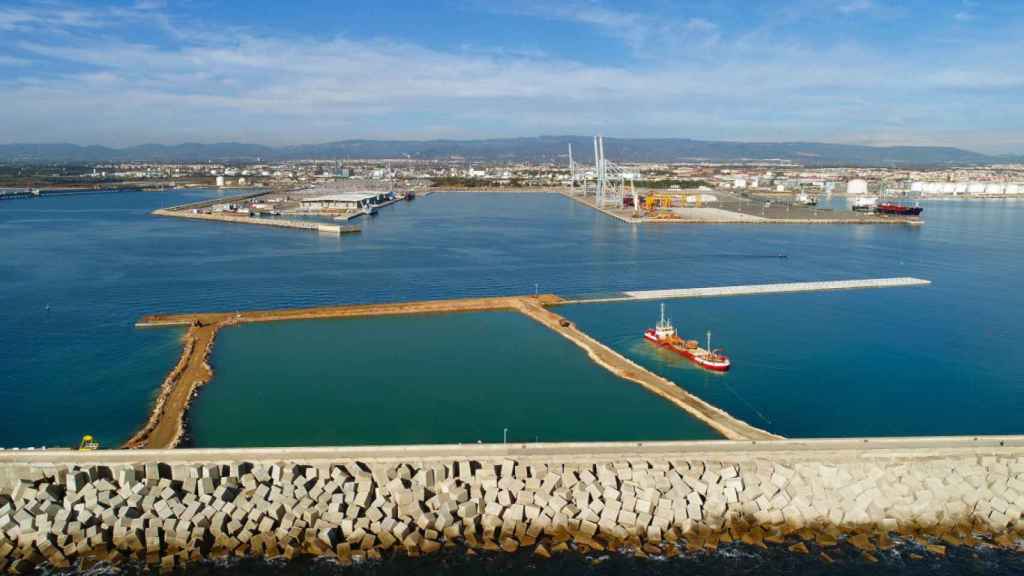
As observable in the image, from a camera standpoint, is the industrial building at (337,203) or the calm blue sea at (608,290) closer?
the calm blue sea at (608,290)

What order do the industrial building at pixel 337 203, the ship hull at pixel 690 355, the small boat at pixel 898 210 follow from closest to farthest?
the ship hull at pixel 690 355
the small boat at pixel 898 210
the industrial building at pixel 337 203

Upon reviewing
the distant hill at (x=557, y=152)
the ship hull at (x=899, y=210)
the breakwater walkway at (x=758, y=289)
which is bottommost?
the breakwater walkway at (x=758, y=289)

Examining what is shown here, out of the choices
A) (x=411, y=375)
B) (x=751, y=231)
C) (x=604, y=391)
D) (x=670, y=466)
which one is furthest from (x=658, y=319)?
(x=751, y=231)

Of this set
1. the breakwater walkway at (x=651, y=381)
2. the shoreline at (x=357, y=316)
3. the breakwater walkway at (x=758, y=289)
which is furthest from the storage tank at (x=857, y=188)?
the breakwater walkway at (x=651, y=381)

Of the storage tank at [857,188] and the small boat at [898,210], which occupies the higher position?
the storage tank at [857,188]

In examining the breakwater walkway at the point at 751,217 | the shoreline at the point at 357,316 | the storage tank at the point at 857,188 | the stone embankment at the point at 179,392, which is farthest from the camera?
the storage tank at the point at 857,188

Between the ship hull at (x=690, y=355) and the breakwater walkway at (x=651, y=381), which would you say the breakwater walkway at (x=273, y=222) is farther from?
the ship hull at (x=690, y=355)

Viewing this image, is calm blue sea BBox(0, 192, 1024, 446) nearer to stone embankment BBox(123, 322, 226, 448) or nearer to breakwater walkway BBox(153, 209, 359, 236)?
stone embankment BBox(123, 322, 226, 448)
